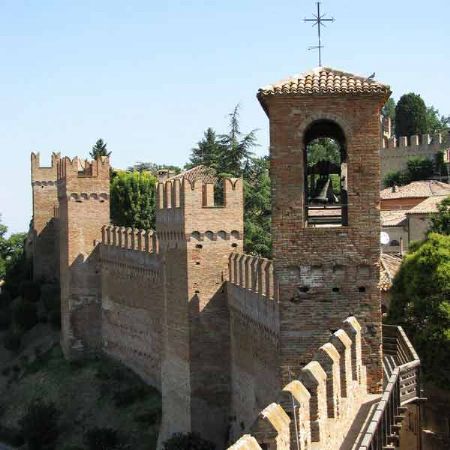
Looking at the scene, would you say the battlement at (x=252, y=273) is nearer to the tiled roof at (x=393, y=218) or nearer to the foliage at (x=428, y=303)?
the foliage at (x=428, y=303)

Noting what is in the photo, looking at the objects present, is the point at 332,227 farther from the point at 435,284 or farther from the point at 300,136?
the point at 435,284

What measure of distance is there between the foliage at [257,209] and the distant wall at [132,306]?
483 cm

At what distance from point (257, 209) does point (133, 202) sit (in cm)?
1138

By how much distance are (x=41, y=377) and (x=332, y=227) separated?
78.7ft

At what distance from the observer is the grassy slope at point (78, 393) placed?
29375mm

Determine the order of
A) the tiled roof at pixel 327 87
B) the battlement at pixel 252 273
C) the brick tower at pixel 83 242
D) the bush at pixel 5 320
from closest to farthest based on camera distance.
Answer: the tiled roof at pixel 327 87 < the battlement at pixel 252 273 < the brick tower at pixel 83 242 < the bush at pixel 5 320

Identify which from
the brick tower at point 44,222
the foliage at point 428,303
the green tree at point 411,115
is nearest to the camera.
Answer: the foliage at point 428,303

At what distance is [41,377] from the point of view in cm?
3725

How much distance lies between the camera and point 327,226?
52.1 ft

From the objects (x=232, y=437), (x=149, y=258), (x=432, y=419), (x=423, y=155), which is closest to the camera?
(x=232, y=437)

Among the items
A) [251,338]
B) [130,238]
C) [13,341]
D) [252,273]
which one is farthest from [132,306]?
[252,273]

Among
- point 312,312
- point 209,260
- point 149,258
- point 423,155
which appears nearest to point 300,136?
point 312,312

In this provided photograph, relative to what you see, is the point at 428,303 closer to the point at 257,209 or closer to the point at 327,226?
the point at 327,226

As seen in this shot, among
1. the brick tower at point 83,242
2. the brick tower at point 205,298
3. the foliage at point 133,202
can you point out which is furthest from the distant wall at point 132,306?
the foliage at point 133,202
